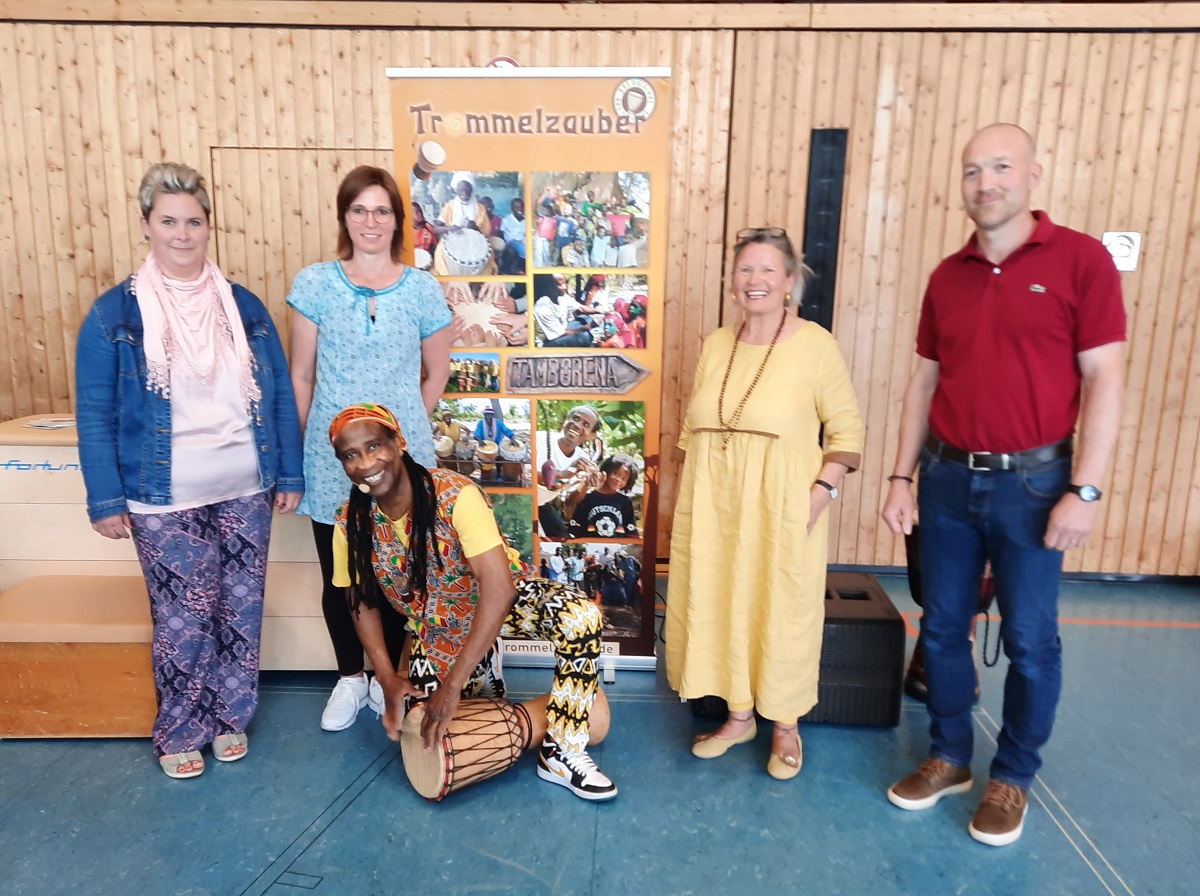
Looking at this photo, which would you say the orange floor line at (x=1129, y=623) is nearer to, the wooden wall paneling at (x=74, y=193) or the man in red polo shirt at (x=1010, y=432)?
the man in red polo shirt at (x=1010, y=432)

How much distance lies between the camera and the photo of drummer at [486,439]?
3125 millimetres

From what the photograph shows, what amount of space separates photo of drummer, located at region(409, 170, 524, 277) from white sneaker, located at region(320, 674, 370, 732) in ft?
5.13

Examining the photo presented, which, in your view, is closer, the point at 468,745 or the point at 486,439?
the point at 468,745

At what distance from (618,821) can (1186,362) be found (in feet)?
12.5

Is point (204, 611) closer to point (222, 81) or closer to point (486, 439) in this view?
point (486, 439)

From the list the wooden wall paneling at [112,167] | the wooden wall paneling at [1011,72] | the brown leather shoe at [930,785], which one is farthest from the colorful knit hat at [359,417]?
the wooden wall paneling at [1011,72]

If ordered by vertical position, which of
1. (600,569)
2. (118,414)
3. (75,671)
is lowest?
(75,671)

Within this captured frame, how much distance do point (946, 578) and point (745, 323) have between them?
3.15 feet

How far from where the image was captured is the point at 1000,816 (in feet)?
7.35

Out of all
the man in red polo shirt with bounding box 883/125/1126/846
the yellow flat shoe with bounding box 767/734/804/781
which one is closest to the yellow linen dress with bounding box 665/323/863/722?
the yellow flat shoe with bounding box 767/734/804/781

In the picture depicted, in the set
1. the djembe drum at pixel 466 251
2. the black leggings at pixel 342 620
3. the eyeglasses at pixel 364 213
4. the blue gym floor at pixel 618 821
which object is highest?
the eyeglasses at pixel 364 213

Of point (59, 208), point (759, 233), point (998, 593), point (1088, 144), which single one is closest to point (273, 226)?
point (59, 208)

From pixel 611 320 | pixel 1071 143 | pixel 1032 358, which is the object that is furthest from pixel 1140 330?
pixel 611 320

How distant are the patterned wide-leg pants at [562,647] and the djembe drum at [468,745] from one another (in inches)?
3.5
